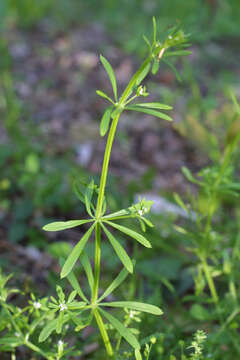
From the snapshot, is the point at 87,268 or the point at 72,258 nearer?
the point at 72,258

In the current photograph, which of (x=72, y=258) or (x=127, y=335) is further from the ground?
(x=72, y=258)

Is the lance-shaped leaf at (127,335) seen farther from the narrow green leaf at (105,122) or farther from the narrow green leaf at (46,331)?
the narrow green leaf at (105,122)

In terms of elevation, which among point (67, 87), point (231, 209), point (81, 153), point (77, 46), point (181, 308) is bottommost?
point (181, 308)

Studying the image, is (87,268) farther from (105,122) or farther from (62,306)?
(105,122)

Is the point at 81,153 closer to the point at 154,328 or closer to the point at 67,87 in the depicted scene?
the point at 67,87

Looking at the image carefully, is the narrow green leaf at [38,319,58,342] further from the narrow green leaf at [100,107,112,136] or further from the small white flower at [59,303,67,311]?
the narrow green leaf at [100,107,112,136]

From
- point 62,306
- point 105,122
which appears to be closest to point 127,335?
point 62,306

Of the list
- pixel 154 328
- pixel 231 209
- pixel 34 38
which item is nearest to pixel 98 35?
pixel 34 38

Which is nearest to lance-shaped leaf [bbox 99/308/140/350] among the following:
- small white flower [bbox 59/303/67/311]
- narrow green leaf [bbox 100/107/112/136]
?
small white flower [bbox 59/303/67/311]

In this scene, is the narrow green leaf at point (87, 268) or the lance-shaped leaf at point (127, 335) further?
the narrow green leaf at point (87, 268)

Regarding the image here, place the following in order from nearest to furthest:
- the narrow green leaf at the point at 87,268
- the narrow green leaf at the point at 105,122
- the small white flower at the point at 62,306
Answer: the narrow green leaf at the point at 105,122 < the small white flower at the point at 62,306 < the narrow green leaf at the point at 87,268

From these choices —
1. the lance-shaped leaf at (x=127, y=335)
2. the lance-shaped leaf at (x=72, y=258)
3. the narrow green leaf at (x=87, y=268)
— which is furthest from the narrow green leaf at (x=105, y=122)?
the lance-shaped leaf at (x=127, y=335)
